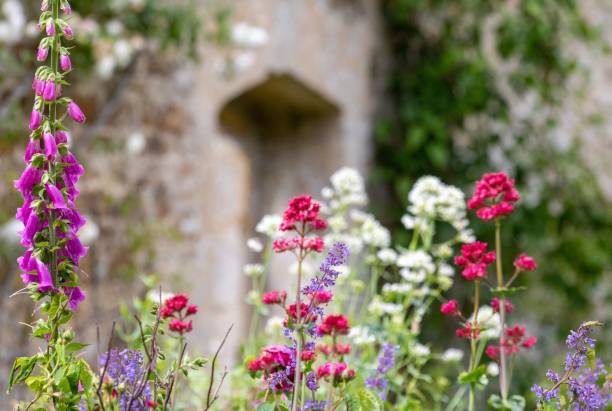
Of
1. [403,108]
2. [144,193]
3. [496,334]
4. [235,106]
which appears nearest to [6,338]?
[144,193]

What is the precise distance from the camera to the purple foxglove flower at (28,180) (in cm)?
114

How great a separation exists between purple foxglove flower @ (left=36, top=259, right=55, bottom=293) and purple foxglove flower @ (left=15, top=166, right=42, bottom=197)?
0.34 feet

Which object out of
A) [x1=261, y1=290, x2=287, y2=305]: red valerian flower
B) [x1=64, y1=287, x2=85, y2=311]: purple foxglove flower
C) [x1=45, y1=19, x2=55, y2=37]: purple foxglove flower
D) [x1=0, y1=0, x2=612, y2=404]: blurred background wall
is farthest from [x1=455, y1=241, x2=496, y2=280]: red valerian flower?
[x1=0, y1=0, x2=612, y2=404]: blurred background wall

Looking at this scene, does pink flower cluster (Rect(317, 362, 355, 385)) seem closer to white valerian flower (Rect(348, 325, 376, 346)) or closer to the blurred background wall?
white valerian flower (Rect(348, 325, 376, 346))

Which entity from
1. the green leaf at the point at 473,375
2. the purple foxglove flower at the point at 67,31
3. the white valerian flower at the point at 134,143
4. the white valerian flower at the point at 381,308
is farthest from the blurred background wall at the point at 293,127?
the green leaf at the point at 473,375

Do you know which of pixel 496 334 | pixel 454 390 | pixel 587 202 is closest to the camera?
pixel 496 334

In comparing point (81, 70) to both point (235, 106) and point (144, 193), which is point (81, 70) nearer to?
point (144, 193)

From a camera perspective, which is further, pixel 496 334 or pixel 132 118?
pixel 132 118

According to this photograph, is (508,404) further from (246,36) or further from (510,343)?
(246,36)

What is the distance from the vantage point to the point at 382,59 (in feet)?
14.6

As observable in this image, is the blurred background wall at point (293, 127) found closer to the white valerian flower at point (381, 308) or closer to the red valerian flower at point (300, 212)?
the white valerian flower at point (381, 308)

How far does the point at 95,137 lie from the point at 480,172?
2.01 meters

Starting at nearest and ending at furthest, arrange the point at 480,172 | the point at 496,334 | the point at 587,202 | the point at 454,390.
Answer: the point at 496,334 < the point at 454,390 < the point at 480,172 < the point at 587,202

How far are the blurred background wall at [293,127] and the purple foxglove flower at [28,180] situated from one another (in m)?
1.86
